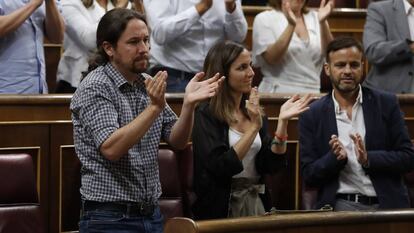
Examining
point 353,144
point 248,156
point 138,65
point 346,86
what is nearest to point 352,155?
point 353,144

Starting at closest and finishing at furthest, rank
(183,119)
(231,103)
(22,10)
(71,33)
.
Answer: (183,119) < (231,103) < (22,10) < (71,33)

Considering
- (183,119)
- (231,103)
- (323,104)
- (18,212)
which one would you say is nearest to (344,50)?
(323,104)

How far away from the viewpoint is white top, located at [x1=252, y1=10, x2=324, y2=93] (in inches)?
124

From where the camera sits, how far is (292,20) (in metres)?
3.08

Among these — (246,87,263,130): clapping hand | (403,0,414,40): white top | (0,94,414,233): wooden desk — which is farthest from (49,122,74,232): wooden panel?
(403,0,414,40): white top

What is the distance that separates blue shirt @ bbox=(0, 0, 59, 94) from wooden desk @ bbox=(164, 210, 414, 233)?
1051 mm

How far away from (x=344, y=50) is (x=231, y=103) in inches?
15.0

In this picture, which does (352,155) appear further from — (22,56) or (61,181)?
(22,56)

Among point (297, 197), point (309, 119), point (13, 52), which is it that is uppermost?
point (13, 52)

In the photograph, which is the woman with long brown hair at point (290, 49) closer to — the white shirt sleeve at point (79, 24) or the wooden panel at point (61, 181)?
the white shirt sleeve at point (79, 24)

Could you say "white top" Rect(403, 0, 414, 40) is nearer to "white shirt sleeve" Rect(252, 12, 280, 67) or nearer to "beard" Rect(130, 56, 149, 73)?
"white shirt sleeve" Rect(252, 12, 280, 67)

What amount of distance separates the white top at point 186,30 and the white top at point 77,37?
6.9 inches

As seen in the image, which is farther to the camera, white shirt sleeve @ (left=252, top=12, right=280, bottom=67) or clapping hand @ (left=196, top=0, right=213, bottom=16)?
white shirt sleeve @ (left=252, top=12, right=280, bottom=67)

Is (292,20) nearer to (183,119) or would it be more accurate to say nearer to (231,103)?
(231,103)
